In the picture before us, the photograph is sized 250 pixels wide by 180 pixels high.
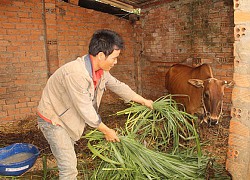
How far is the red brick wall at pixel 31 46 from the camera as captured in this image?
5488 mm

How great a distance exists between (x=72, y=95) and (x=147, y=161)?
1.04m

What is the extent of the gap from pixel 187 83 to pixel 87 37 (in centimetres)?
322

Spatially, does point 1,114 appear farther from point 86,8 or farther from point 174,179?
point 174,179

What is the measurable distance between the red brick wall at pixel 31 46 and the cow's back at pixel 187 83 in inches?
107

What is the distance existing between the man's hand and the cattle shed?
3.09 m

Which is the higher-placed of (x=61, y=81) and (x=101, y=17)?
(x=101, y=17)

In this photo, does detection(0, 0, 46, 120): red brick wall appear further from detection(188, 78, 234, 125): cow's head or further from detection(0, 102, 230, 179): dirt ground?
detection(188, 78, 234, 125): cow's head

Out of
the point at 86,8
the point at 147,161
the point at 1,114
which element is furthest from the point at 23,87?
the point at 147,161

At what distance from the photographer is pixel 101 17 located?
6.91m

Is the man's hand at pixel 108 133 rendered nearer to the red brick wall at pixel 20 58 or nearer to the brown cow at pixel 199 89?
the brown cow at pixel 199 89

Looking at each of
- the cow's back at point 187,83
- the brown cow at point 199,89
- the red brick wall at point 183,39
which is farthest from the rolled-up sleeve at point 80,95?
the red brick wall at point 183,39

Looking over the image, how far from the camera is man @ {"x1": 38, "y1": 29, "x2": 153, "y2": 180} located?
219 cm

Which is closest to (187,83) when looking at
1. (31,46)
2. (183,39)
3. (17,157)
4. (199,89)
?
(199,89)

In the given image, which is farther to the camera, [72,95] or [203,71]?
[203,71]
